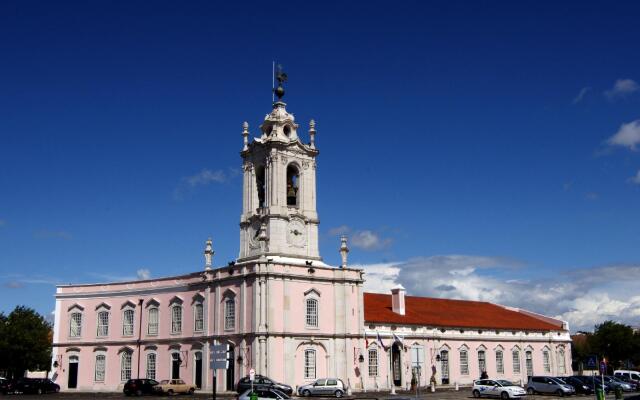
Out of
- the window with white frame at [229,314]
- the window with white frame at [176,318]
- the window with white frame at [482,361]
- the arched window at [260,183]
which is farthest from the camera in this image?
the window with white frame at [482,361]

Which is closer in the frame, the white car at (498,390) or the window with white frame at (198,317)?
the white car at (498,390)

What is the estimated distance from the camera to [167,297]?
55.5 metres

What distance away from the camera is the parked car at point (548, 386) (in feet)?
154

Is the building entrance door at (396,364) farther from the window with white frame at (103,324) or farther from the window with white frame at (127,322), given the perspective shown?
the window with white frame at (103,324)

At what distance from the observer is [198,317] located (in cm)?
5297

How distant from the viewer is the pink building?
161 ft

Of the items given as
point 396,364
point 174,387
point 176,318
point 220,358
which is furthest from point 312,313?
point 220,358

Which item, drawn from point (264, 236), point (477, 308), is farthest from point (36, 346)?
point (477, 308)

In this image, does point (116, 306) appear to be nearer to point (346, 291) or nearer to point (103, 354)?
point (103, 354)

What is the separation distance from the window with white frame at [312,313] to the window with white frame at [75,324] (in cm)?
2016

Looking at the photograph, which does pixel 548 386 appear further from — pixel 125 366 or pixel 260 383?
pixel 125 366

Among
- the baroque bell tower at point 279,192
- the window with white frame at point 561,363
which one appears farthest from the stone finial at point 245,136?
the window with white frame at point 561,363

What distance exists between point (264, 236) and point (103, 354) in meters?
17.1

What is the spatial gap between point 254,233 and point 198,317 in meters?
7.05
